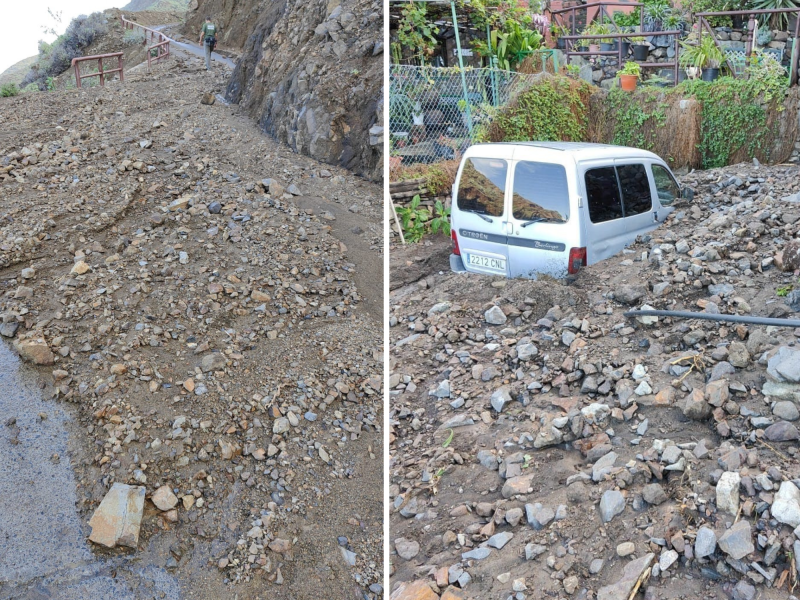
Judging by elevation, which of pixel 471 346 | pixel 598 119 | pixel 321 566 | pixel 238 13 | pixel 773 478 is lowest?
pixel 321 566

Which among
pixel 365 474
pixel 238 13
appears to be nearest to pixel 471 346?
pixel 365 474

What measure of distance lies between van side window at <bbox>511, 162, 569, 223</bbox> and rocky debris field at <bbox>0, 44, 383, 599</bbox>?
4.07 feet

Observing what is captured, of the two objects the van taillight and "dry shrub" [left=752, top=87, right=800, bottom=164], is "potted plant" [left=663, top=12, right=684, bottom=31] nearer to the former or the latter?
"dry shrub" [left=752, top=87, right=800, bottom=164]

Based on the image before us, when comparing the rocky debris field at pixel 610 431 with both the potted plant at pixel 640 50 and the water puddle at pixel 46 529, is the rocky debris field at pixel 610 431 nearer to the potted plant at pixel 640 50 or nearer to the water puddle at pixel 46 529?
the water puddle at pixel 46 529

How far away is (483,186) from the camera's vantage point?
16.4 feet

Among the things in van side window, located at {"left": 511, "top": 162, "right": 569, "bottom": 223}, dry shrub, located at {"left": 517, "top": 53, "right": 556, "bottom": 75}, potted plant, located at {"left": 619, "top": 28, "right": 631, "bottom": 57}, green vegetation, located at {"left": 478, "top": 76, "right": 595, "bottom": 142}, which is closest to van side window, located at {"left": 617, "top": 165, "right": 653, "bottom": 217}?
van side window, located at {"left": 511, "top": 162, "right": 569, "bottom": 223}

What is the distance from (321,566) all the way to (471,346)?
1683mm

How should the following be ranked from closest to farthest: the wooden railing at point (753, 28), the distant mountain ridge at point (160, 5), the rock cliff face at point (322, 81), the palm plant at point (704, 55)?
the rock cliff face at point (322, 81) < the wooden railing at point (753, 28) < the palm plant at point (704, 55) < the distant mountain ridge at point (160, 5)

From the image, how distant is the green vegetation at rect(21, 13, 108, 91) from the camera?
21.6m

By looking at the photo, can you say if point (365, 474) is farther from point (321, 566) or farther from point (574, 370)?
point (574, 370)

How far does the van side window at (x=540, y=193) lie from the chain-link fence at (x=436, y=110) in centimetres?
344

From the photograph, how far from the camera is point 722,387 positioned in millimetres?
2752

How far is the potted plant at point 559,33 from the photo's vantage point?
11812 mm

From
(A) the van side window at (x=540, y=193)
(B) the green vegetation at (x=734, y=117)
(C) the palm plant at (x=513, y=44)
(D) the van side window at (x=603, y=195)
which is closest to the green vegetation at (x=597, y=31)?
(C) the palm plant at (x=513, y=44)
